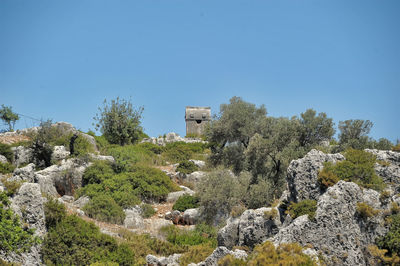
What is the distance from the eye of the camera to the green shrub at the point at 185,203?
24.2m

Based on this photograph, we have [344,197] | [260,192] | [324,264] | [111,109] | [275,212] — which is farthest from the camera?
[111,109]

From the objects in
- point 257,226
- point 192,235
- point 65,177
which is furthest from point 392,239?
point 65,177

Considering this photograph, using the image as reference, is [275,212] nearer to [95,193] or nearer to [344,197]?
[344,197]

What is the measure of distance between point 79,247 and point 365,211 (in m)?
9.74

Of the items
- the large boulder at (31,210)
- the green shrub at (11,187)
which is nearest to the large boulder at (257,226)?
the large boulder at (31,210)

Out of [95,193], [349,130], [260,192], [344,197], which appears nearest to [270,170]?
[260,192]

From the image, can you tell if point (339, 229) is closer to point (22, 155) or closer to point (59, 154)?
point (59, 154)

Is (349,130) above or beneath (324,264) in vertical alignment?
above

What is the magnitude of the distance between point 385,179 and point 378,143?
10.1 metres

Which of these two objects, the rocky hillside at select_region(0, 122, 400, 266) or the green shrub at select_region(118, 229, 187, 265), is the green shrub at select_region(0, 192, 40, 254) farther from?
the green shrub at select_region(118, 229, 187, 265)

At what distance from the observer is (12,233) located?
12.8m

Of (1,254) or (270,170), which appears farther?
(270,170)

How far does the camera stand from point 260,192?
2248 centimetres

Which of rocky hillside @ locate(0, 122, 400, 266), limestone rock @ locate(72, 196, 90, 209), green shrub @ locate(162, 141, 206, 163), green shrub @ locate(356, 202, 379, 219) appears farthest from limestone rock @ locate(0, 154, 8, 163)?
green shrub @ locate(356, 202, 379, 219)
